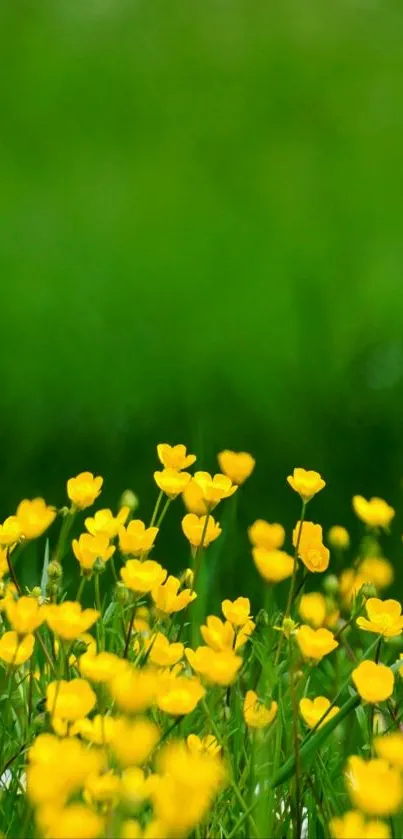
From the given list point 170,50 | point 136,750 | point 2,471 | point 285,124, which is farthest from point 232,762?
point 170,50

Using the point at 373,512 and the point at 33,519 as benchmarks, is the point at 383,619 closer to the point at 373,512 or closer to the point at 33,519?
the point at 373,512

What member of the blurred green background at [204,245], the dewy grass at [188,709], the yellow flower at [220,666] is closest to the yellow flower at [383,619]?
the dewy grass at [188,709]

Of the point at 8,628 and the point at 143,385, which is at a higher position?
A: the point at 8,628

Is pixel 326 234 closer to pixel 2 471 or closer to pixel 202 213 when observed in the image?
pixel 202 213

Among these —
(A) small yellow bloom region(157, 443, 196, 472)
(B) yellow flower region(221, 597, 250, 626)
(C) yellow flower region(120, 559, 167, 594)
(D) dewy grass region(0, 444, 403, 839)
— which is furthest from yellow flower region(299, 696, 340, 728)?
(A) small yellow bloom region(157, 443, 196, 472)

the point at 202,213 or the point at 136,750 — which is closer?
the point at 136,750

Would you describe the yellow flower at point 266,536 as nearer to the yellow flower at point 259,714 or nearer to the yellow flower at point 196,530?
the yellow flower at point 196,530

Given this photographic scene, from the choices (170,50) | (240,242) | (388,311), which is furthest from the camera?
(170,50)
